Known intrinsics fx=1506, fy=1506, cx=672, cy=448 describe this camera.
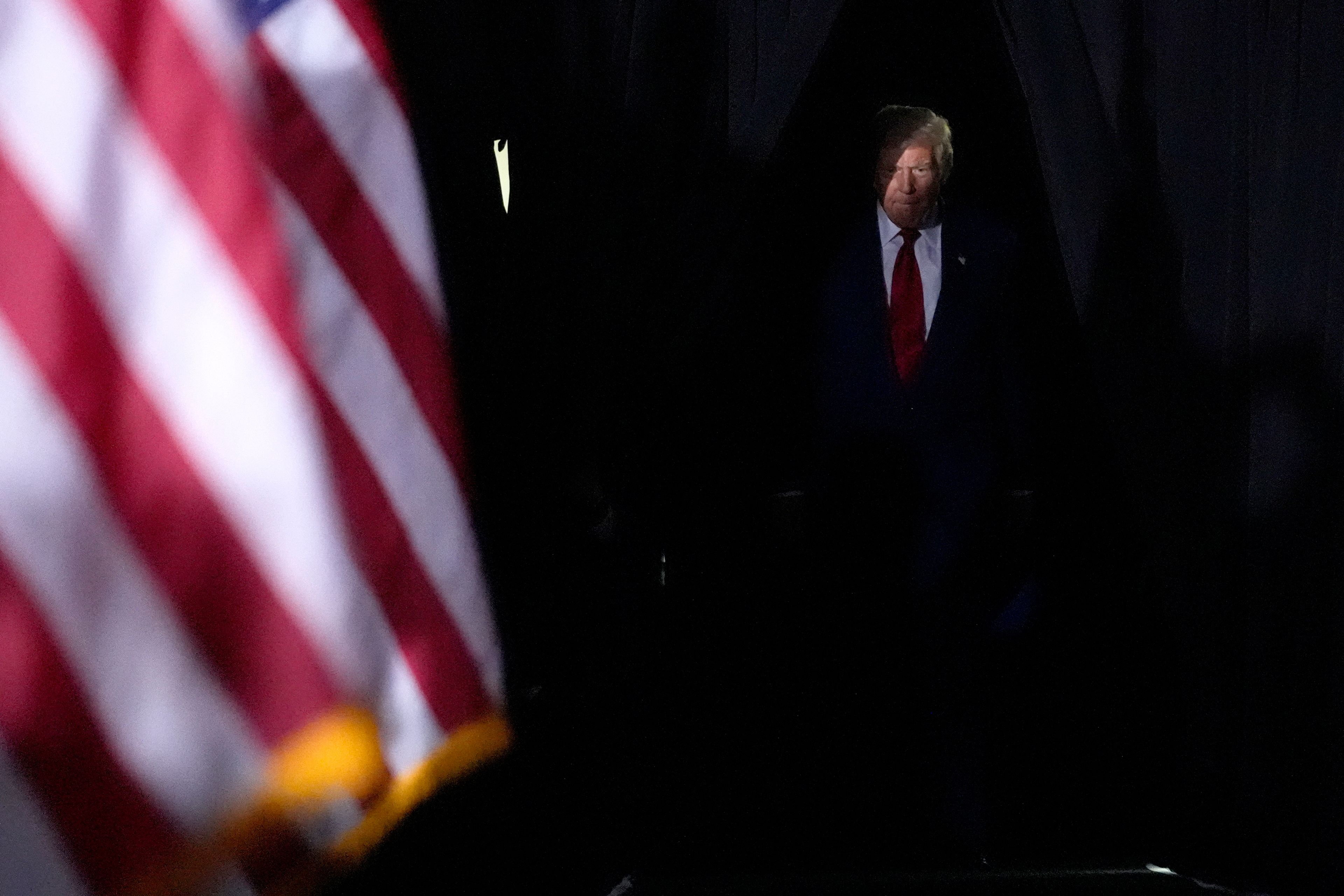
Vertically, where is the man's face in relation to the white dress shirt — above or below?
above

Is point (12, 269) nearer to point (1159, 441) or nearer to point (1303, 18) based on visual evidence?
point (1159, 441)

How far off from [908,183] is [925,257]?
0.54 feet

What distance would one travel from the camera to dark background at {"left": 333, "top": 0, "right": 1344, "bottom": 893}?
8.49 feet

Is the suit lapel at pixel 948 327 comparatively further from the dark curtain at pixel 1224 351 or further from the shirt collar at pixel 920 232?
the dark curtain at pixel 1224 351

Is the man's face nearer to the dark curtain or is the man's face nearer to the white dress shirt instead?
the white dress shirt

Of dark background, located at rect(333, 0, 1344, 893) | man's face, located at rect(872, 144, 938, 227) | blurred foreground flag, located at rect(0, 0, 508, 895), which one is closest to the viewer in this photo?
blurred foreground flag, located at rect(0, 0, 508, 895)

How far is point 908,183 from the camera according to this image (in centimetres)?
305

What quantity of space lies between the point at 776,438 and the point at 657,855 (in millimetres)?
1164

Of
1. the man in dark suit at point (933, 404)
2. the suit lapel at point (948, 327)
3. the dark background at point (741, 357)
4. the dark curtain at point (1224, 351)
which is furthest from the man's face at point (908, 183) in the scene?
the dark curtain at point (1224, 351)

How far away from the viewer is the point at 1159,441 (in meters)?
2.76

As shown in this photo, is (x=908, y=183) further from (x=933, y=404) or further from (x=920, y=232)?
(x=933, y=404)

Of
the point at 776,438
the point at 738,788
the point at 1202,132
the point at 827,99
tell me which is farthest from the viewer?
the point at 827,99

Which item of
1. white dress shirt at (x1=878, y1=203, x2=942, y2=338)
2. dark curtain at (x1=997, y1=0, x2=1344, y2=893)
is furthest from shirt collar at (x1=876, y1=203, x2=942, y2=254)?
dark curtain at (x1=997, y1=0, x2=1344, y2=893)

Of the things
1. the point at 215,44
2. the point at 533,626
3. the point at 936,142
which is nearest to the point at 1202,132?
the point at 936,142
